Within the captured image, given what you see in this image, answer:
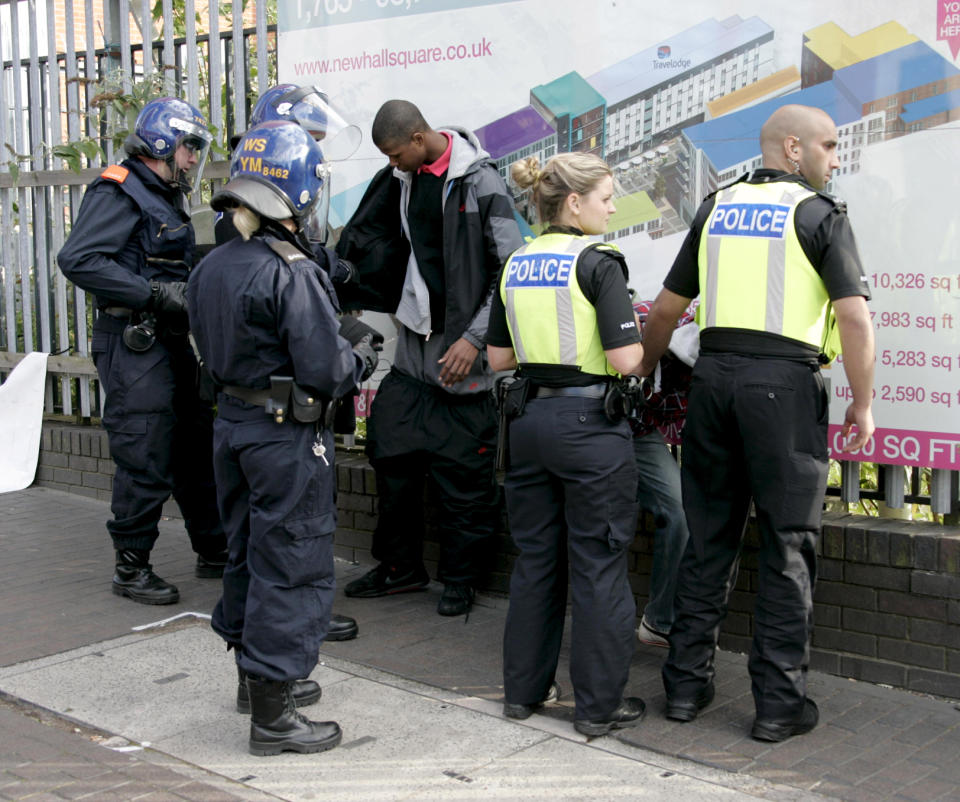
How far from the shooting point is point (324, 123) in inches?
215

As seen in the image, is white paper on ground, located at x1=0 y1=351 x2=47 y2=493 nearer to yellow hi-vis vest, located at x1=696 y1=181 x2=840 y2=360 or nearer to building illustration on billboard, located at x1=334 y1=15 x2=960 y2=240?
building illustration on billboard, located at x1=334 y1=15 x2=960 y2=240

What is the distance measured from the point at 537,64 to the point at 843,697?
9.81ft

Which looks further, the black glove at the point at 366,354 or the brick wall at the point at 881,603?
the brick wall at the point at 881,603

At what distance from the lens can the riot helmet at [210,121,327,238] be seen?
151 inches

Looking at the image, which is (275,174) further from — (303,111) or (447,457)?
(447,457)

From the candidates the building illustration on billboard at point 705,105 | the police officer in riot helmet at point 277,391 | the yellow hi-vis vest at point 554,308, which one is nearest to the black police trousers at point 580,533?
the yellow hi-vis vest at point 554,308

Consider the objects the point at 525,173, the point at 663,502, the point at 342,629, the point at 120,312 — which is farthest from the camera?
the point at 120,312

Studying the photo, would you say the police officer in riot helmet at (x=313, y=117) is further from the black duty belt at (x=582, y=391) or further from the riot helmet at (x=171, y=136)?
the black duty belt at (x=582, y=391)

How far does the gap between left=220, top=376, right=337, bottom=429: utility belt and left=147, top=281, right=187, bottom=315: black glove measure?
5.74 feet

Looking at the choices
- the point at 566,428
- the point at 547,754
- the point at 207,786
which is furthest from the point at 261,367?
the point at 547,754

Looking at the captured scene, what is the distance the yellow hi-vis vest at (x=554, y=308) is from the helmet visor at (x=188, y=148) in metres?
2.23

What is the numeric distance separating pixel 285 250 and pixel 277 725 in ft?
5.09

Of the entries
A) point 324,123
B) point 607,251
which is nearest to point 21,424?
point 324,123

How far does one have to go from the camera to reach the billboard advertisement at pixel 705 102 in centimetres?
440
